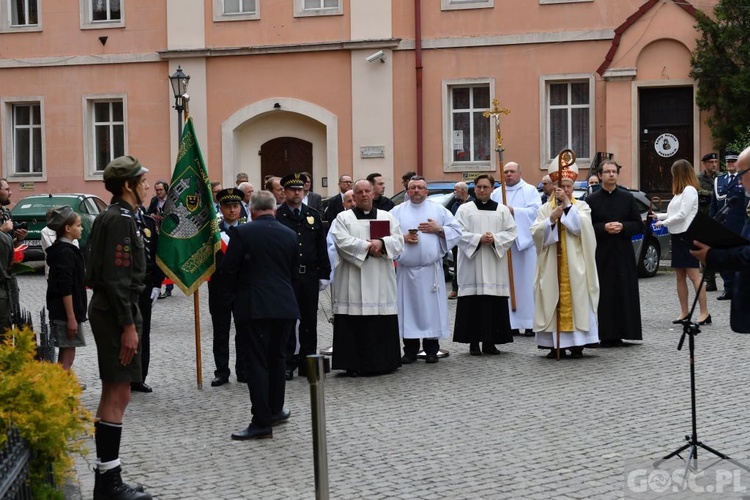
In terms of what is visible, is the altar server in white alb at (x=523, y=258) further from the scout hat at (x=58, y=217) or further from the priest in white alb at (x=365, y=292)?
the scout hat at (x=58, y=217)

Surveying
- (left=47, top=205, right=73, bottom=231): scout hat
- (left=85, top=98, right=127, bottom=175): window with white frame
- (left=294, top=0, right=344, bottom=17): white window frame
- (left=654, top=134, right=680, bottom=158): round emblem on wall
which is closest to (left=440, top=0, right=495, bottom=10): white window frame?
(left=294, top=0, right=344, bottom=17): white window frame

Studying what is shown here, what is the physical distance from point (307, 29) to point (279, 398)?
68.4 ft

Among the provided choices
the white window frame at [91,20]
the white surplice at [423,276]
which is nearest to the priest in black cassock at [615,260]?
the white surplice at [423,276]

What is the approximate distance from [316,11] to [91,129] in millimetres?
6772

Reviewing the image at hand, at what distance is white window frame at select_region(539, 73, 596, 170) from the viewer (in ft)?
91.5

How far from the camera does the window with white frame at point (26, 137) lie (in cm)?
Result: 3159

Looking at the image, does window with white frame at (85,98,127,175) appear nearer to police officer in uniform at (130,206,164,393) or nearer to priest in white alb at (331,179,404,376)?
priest in white alb at (331,179,404,376)

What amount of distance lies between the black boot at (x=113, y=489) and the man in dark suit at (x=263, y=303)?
180 centimetres

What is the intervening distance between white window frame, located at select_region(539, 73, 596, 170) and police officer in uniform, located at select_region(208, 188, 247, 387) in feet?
55.6

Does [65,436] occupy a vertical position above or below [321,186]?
below

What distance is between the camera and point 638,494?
6863mm

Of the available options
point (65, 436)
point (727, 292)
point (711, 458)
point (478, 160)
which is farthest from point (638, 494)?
point (478, 160)

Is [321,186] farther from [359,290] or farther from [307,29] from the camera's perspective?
[359,290]

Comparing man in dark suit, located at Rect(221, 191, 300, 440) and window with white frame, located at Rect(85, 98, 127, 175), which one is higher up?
window with white frame, located at Rect(85, 98, 127, 175)
